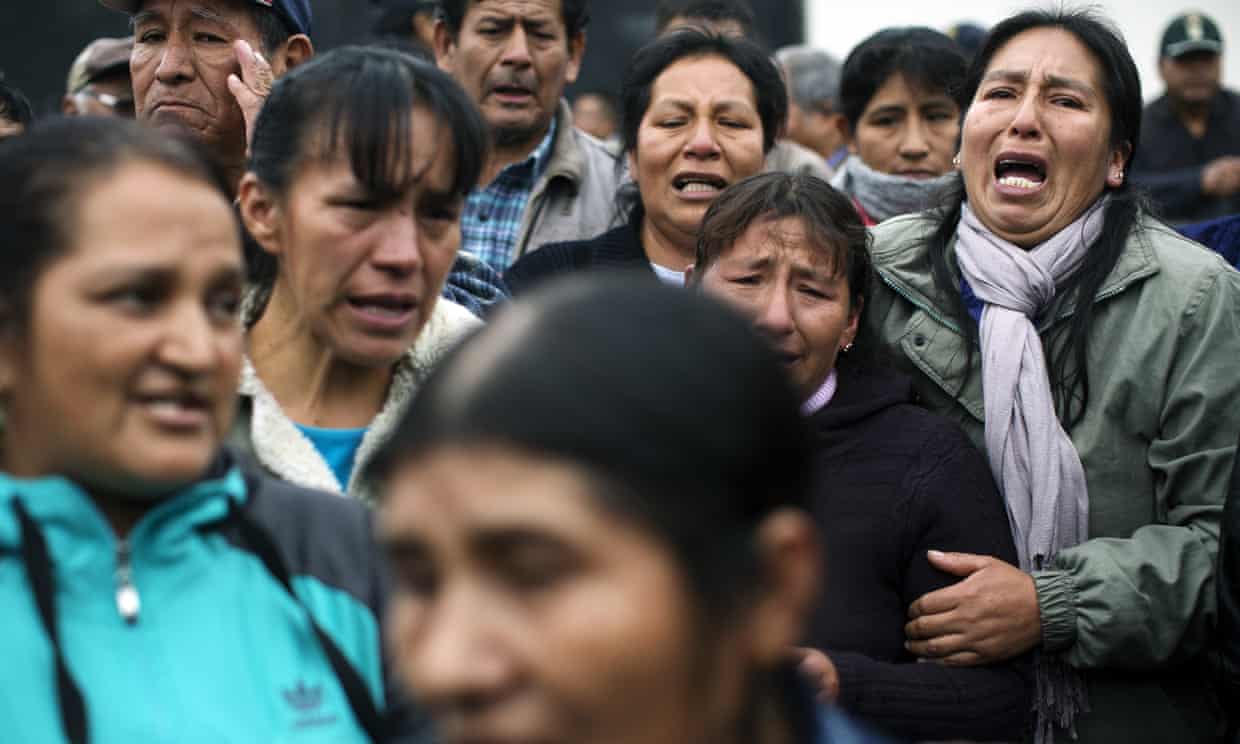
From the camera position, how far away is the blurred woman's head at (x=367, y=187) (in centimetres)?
263

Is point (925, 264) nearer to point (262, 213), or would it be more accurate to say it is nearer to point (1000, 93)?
point (1000, 93)

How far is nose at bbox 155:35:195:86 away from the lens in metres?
3.91

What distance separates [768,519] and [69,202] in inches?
40.8

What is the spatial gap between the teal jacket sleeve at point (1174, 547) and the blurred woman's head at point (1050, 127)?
474 millimetres

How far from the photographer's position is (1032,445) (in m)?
3.64

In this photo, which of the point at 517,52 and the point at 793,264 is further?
the point at 517,52

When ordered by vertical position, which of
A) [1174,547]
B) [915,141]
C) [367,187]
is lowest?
[1174,547]

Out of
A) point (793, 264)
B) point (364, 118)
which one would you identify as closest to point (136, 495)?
point (364, 118)

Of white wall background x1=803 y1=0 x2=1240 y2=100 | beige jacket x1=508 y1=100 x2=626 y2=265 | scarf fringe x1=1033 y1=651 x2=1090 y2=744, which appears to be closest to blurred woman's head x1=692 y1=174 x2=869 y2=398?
scarf fringe x1=1033 y1=651 x2=1090 y2=744

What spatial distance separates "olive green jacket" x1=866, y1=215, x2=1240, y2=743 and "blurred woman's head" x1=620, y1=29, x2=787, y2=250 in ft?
2.93

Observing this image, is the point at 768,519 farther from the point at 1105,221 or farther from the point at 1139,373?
the point at 1105,221

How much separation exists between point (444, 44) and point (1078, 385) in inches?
110

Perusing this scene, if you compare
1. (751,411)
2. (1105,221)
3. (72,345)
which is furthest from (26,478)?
(1105,221)

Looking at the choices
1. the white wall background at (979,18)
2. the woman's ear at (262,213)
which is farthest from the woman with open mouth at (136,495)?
the white wall background at (979,18)
